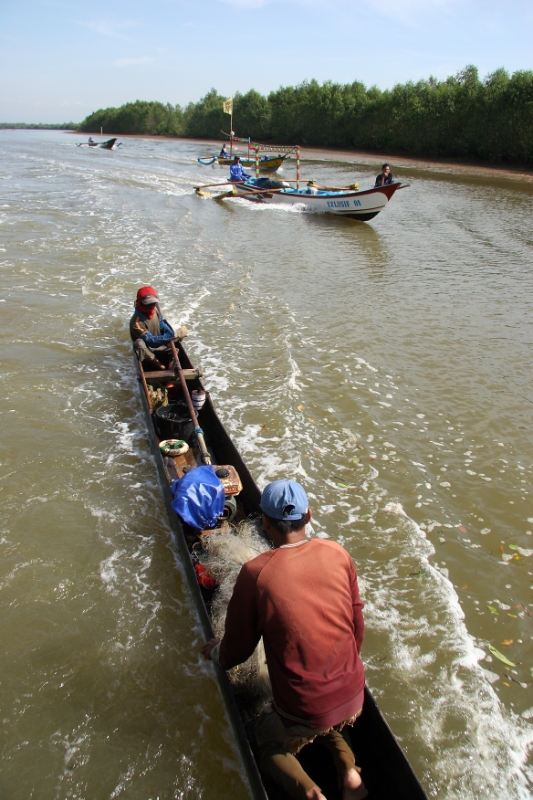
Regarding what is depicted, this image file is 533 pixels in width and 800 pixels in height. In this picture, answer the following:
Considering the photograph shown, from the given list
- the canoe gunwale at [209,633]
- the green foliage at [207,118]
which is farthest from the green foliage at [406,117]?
the canoe gunwale at [209,633]

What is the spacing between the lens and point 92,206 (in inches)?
910

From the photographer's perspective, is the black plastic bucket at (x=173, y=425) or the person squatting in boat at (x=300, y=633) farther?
the black plastic bucket at (x=173, y=425)

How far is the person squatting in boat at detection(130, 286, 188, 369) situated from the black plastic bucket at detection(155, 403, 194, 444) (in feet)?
4.83

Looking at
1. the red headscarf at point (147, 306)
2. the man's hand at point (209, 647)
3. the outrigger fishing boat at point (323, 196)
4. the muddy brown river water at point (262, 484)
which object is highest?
the outrigger fishing boat at point (323, 196)

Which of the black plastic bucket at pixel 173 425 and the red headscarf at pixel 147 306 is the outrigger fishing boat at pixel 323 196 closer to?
the red headscarf at pixel 147 306

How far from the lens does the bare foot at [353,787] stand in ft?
8.84

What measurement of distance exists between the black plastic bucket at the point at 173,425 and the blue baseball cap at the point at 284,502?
4.00 metres

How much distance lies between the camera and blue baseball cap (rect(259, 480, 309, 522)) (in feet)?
8.61

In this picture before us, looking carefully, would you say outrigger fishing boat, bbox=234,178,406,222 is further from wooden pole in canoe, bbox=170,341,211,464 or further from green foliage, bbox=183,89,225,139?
green foliage, bbox=183,89,225,139

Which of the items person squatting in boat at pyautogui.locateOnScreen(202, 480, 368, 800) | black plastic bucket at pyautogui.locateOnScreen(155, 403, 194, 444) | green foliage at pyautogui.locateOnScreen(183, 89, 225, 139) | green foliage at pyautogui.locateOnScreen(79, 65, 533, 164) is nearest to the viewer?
person squatting in boat at pyautogui.locateOnScreen(202, 480, 368, 800)

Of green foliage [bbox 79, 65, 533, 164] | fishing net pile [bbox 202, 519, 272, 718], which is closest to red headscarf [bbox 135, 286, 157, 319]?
fishing net pile [bbox 202, 519, 272, 718]

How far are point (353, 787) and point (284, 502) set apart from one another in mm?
1620

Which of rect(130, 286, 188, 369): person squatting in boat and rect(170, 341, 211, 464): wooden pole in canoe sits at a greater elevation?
rect(130, 286, 188, 369): person squatting in boat

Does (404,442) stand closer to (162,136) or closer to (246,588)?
(246,588)
